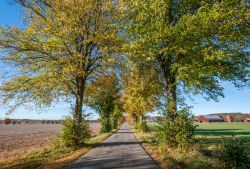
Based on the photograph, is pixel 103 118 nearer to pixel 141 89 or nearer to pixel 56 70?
pixel 141 89

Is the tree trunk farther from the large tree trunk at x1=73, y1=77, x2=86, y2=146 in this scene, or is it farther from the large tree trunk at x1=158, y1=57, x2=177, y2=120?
the large tree trunk at x1=73, y1=77, x2=86, y2=146

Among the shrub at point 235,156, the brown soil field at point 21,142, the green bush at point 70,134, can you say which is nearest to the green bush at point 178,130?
the shrub at point 235,156

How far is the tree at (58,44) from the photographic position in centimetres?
2195

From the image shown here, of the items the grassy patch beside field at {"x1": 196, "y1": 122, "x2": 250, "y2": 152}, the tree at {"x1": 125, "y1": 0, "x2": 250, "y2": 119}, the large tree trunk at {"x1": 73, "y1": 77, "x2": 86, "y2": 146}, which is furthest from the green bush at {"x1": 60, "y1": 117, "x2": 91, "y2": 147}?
the grassy patch beside field at {"x1": 196, "y1": 122, "x2": 250, "y2": 152}

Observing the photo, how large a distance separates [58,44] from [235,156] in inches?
605

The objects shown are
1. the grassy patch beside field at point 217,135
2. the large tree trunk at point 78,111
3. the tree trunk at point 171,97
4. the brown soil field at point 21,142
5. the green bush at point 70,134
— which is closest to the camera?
the tree trunk at point 171,97

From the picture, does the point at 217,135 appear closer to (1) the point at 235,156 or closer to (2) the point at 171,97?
(2) the point at 171,97

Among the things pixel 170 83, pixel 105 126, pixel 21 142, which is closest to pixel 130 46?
pixel 170 83

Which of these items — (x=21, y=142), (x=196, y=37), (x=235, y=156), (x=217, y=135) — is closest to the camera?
(x=235, y=156)

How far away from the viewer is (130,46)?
19.7m

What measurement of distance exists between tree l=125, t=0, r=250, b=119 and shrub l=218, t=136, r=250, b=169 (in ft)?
23.8

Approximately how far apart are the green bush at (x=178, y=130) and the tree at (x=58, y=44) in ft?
25.1

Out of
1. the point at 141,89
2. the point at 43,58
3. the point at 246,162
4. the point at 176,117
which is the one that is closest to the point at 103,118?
the point at 141,89

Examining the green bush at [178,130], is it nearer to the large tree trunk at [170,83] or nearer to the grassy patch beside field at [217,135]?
the large tree trunk at [170,83]
